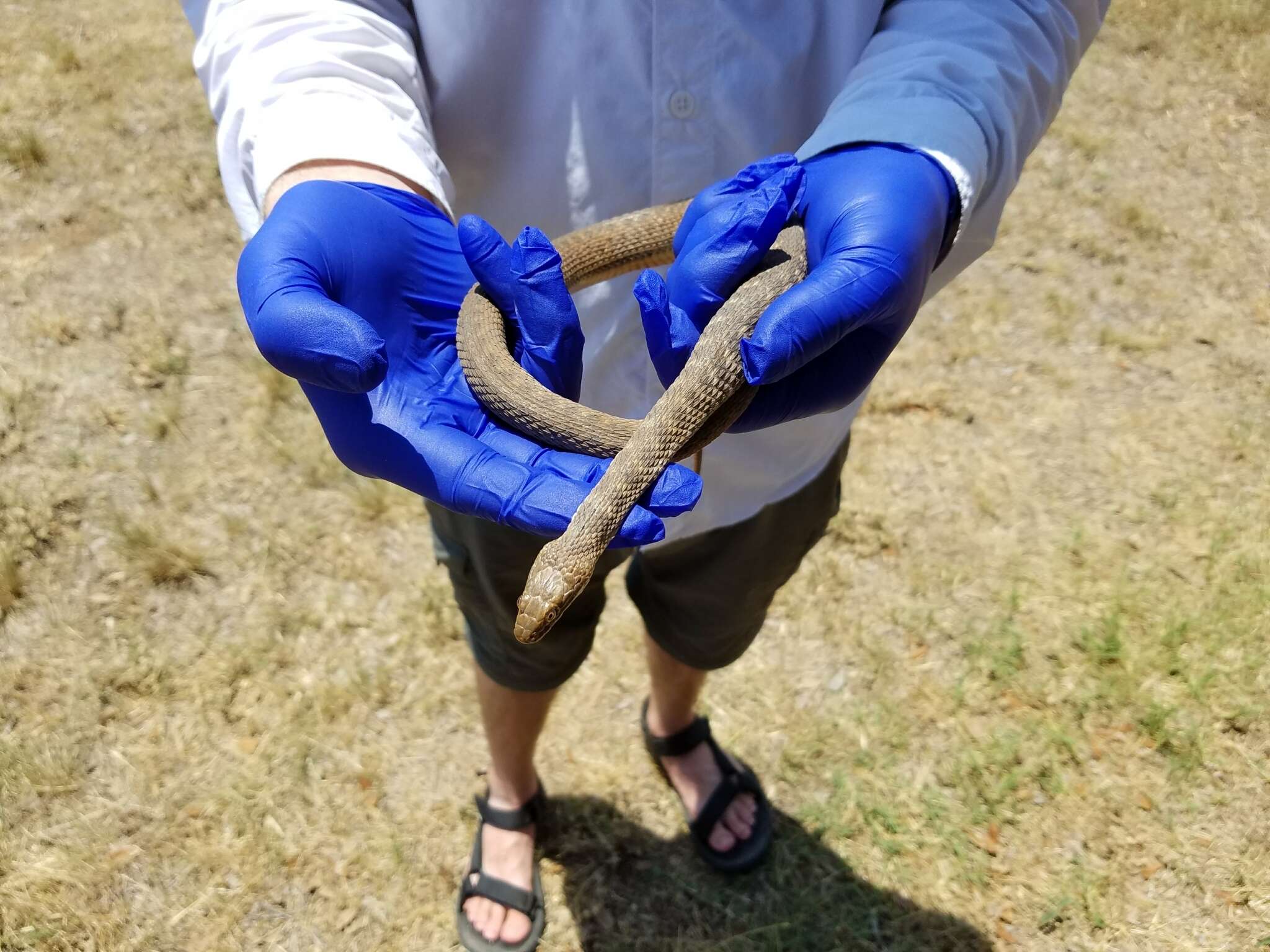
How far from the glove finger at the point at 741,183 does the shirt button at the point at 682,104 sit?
0.58 ft

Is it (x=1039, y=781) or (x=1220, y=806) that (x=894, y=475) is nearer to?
(x=1039, y=781)

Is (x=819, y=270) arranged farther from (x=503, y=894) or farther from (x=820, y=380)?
(x=503, y=894)

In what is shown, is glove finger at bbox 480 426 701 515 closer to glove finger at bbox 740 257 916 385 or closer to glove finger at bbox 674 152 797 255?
glove finger at bbox 740 257 916 385

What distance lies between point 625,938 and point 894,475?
2569 millimetres

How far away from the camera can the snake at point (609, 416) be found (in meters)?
2.15

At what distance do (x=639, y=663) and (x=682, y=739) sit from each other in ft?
1.71

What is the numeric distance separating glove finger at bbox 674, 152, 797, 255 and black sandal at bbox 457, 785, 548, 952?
7.78 ft

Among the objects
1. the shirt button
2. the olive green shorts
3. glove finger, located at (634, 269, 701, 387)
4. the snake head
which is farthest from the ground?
the shirt button

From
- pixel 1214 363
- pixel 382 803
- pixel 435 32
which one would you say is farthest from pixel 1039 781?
pixel 435 32

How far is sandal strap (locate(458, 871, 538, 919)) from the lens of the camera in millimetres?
3416

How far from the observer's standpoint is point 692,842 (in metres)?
3.71

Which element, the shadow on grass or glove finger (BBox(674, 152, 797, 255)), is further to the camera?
the shadow on grass

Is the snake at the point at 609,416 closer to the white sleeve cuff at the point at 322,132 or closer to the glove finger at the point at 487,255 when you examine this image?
the glove finger at the point at 487,255

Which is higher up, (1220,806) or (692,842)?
(1220,806)
